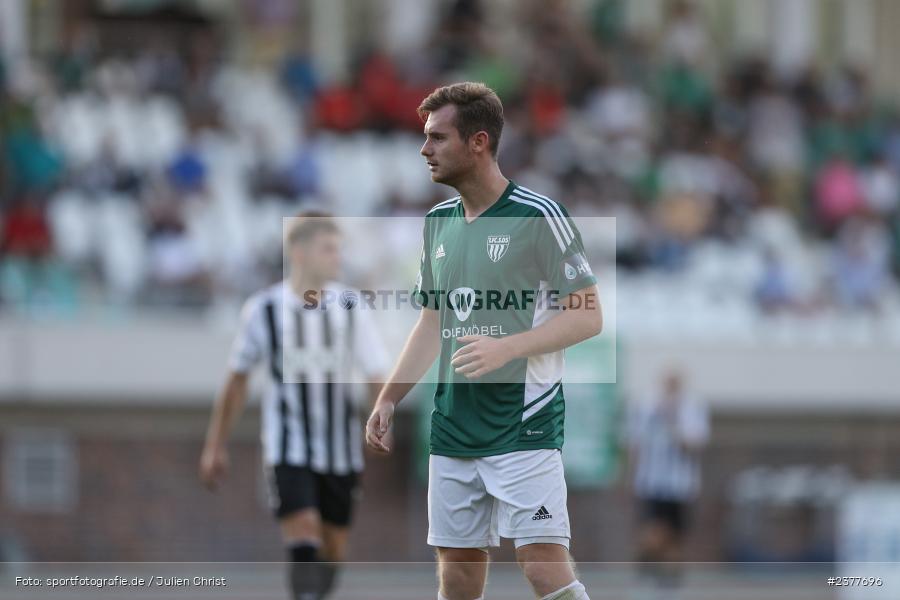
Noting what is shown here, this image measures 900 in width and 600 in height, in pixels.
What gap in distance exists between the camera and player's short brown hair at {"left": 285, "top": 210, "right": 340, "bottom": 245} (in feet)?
26.9

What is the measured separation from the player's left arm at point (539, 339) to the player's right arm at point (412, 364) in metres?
0.45

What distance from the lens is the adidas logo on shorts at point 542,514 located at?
566 centimetres

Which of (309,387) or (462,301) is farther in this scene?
(309,387)

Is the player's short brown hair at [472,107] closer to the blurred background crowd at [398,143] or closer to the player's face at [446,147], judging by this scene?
the player's face at [446,147]

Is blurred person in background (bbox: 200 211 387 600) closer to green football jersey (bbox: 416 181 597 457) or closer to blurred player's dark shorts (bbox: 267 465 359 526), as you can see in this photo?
blurred player's dark shorts (bbox: 267 465 359 526)

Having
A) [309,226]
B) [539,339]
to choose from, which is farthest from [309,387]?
[539,339]

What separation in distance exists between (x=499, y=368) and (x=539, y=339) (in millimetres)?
206

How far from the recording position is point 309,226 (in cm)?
820

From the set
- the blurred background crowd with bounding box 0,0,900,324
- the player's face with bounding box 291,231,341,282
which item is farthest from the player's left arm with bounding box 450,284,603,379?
the blurred background crowd with bounding box 0,0,900,324

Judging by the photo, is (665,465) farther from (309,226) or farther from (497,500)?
(497,500)

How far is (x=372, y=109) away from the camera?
1703 centimetres

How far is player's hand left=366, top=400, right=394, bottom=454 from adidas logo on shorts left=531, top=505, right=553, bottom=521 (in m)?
0.66

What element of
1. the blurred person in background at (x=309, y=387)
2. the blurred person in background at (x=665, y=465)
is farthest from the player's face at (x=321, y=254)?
the blurred person in background at (x=665, y=465)

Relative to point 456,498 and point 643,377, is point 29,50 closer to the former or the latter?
point 643,377
